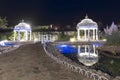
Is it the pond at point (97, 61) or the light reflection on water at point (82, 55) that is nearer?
the pond at point (97, 61)

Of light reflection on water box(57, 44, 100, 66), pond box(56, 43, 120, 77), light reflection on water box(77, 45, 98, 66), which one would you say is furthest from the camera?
light reflection on water box(57, 44, 100, 66)

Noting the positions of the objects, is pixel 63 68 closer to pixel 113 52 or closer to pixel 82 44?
pixel 113 52

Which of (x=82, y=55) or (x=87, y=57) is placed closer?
(x=87, y=57)

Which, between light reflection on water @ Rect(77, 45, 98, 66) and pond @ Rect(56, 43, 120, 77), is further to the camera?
light reflection on water @ Rect(77, 45, 98, 66)

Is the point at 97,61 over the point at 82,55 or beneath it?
beneath

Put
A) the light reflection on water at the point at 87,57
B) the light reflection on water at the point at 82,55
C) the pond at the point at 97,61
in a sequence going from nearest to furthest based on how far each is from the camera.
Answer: the pond at the point at 97,61 → the light reflection on water at the point at 87,57 → the light reflection on water at the point at 82,55

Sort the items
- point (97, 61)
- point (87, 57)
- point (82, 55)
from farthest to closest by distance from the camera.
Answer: point (82, 55), point (87, 57), point (97, 61)

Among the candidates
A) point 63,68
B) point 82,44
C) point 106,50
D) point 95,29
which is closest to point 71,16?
point 95,29

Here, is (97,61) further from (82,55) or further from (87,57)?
(82,55)

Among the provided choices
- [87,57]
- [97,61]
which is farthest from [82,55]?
[97,61]

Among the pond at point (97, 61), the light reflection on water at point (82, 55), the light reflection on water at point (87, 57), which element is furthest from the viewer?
the light reflection on water at point (82, 55)

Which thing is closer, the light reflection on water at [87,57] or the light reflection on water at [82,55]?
the light reflection on water at [87,57]

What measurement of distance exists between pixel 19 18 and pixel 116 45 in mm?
44884

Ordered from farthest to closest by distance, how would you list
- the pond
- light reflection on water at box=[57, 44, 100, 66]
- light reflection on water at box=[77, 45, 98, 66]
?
light reflection on water at box=[57, 44, 100, 66] < light reflection on water at box=[77, 45, 98, 66] < the pond
